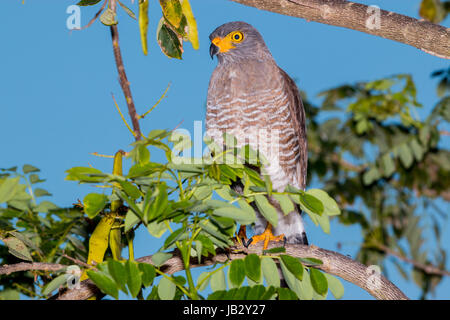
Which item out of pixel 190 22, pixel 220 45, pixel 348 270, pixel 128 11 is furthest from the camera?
pixel 220 45

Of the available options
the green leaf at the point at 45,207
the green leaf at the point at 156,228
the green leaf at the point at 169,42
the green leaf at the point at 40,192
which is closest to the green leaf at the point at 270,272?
the green leaf at the point at 156,228

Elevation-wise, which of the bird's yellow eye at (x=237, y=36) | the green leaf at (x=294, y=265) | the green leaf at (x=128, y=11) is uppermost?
the bird's yellow eye at (x=237, y=36)

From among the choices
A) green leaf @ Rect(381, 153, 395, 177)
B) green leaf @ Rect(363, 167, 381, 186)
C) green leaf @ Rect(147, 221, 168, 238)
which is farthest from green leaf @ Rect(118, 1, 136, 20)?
green leaf @ Rect(363, 167, 381, 186)

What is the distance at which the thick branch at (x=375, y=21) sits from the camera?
282 cm

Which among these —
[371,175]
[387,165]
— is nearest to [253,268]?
Answer: [387,165]

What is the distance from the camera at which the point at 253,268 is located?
1.92 metres

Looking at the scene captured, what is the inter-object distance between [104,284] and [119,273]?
0.20ft

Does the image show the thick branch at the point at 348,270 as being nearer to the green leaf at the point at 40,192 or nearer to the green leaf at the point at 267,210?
the green leaf at the point at 40,192

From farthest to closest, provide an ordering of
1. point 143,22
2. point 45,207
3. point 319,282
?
point 45,207
point 319,282
point 143,22

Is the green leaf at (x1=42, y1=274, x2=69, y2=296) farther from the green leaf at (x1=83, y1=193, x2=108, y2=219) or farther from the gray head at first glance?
the gray head

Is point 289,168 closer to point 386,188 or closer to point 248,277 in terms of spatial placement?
point 248,277

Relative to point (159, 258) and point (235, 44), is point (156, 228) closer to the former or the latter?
point (159, 258)

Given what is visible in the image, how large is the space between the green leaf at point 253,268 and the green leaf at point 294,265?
14 cm

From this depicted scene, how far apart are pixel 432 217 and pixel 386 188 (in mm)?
1028
